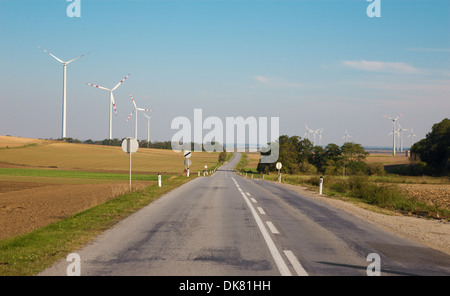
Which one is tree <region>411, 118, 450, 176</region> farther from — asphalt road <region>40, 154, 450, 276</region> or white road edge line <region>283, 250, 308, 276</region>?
white road edge line <region>283, 250, 308, 276</region>

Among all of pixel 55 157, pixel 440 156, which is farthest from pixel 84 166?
pixel 440 156

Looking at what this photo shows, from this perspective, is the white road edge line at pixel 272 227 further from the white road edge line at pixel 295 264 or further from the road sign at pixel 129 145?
the road sign at pixel 129 145

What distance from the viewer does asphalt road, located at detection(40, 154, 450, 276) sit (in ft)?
18.1

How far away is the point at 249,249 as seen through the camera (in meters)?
6.77

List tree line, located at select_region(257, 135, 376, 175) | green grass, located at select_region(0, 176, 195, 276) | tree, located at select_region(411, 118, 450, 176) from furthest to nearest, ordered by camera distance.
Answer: tree line, located at select_region(257, 135, 376, 175) → tree, located at select_region(411, 118, 450, 176) → green grass, located at select_region(0, 176, 195, 276)

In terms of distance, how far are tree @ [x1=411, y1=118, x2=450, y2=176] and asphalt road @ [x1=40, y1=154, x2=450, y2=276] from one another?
59177 millimetres

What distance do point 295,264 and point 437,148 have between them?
220 feet

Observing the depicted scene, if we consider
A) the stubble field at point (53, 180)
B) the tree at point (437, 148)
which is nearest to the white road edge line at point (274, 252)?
the stubble field at point (53, 180)

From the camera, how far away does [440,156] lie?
62156mm

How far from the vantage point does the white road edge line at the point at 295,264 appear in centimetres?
536

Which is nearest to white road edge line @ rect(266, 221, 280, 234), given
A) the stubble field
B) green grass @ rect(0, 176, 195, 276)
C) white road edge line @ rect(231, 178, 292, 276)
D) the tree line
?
white road edge line @ rect(231, 178, 292, 276)

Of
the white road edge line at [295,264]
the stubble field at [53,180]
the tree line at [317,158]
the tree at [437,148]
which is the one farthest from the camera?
the tree line at [317,158]

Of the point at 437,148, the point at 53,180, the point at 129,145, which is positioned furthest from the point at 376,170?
the point at 129,145

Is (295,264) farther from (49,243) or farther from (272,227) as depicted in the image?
(49,243)
